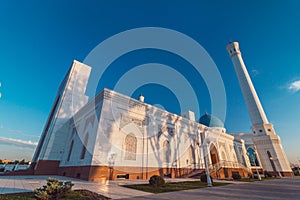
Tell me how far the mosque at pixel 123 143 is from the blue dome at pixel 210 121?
462 cm

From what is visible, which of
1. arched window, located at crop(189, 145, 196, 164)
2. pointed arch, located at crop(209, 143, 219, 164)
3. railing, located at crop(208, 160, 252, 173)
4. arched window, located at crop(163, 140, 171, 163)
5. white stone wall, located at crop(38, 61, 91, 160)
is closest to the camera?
arched window, located at crop(163, 140, 171, 163)

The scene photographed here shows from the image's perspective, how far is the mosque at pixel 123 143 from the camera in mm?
14219

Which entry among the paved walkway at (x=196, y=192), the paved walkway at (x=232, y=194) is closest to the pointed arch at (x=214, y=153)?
the paved walkway at (x=196, y=192)

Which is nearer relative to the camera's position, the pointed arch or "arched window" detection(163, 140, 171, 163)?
"arched window" detection(163, 140, 171, 163)

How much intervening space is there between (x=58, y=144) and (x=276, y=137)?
41.1 meters

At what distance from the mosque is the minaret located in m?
0.20

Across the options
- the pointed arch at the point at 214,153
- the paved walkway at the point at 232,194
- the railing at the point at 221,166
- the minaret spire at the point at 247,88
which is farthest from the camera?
the minaret spire at the point at 247,88

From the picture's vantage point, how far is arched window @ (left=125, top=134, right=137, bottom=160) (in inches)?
608

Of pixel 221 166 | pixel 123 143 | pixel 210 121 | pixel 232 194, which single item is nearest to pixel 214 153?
pixel 221 166

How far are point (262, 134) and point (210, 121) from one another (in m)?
10.8

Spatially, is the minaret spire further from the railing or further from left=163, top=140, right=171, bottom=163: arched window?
left=163, top=140, right=171, bottom=163: arched window

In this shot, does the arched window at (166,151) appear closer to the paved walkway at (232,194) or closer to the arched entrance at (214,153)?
the paved walkway at (232,194)

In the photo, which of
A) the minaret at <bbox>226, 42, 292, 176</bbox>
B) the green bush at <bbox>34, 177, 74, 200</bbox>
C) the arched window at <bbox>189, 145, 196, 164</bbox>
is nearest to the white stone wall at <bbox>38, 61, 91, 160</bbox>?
the green bush at <bbox>34, 177, 74, 200</bbox>

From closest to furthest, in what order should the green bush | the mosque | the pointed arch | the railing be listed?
1. the green bush
2. the mosque
3. the railing
4. the pointed arch
